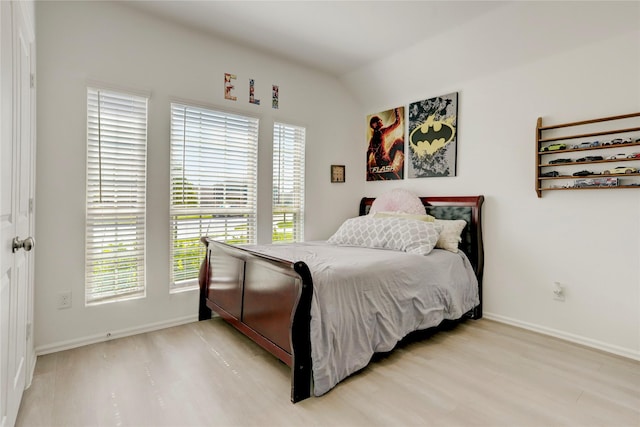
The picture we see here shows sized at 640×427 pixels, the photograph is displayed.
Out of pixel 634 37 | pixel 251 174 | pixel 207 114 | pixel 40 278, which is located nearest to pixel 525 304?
pixel 634 37

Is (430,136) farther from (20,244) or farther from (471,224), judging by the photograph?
(20,244)

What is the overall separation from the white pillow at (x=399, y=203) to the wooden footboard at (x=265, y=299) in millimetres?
1896

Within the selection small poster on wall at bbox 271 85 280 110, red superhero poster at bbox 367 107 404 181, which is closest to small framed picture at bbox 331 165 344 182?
red superhero poster at bbox 367 107 404 181

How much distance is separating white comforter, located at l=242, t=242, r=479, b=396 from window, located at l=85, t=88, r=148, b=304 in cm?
110

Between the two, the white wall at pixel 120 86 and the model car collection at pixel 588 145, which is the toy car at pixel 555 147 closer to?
the model car collection at pixel 588 145

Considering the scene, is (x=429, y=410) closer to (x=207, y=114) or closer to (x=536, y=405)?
(x=536, y=405)

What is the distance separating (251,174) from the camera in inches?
135

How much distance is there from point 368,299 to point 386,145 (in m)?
2.40

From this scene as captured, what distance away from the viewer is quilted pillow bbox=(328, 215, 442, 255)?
9.26 ft

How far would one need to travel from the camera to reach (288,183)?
3723 mm

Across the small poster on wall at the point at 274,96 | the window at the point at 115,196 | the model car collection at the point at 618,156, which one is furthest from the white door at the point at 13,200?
the model car collection at the point at 618,156

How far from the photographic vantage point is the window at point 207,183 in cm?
299

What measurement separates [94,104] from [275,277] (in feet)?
6.43

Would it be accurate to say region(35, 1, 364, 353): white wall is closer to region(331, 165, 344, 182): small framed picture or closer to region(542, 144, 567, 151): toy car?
region(331, 165, 344, 182): small framed picture
